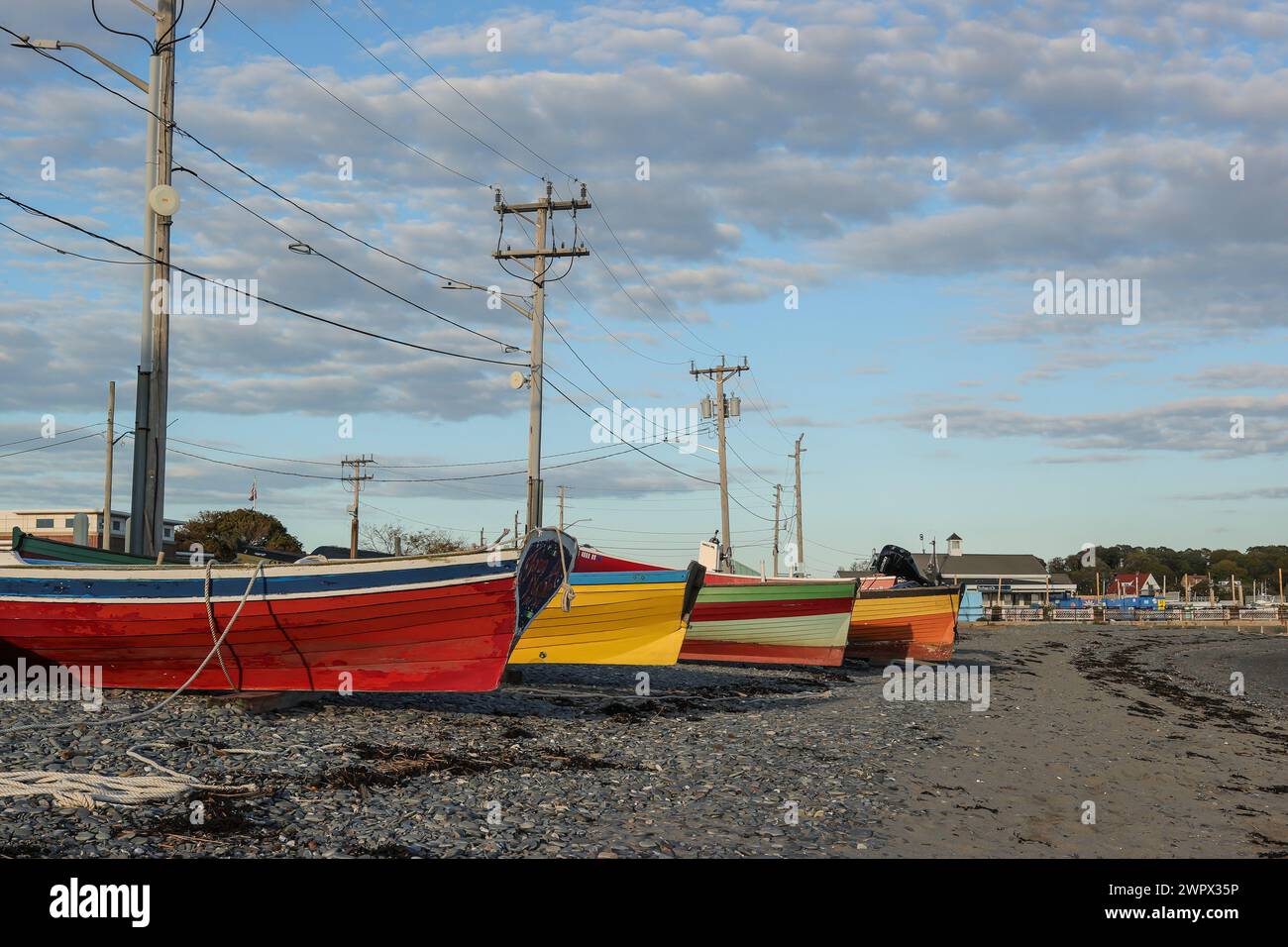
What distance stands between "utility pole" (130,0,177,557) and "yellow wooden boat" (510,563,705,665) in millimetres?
6702

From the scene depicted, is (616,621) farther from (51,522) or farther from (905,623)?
(51,522)

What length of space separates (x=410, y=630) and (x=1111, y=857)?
8.72 m

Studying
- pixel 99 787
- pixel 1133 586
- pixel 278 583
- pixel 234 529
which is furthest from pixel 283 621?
pixel 1133 586

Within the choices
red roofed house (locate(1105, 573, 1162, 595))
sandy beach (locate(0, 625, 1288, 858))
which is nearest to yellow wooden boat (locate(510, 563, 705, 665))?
sandy beach (locate(0, 625, 1288, 858))

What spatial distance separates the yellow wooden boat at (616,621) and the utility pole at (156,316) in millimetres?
6702

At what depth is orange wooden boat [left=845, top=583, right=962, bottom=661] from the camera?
104ft

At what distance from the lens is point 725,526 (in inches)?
1762

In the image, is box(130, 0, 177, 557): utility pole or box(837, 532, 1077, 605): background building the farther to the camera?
box(837, 532, 1077, 605): background building

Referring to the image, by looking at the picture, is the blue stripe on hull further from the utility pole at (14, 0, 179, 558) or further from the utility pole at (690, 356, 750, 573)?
the utility pole at (690, 356, 750, 573)

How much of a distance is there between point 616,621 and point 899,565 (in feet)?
58.7

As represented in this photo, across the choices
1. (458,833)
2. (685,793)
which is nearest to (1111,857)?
(685,793)

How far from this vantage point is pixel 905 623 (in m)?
31.8
